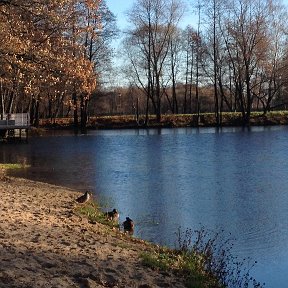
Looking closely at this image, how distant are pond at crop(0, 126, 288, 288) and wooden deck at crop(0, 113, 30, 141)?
755 cm

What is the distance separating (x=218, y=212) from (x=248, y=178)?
625cm

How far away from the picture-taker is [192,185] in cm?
1798

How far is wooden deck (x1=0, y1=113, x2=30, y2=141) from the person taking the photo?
41.4m

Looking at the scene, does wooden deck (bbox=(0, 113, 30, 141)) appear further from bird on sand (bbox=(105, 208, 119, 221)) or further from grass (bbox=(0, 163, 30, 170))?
bird on sand (bbox=(105, 208, 119, 221))

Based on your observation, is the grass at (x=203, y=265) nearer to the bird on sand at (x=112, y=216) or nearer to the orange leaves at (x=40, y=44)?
the bird on sand at (x=112, y=216)

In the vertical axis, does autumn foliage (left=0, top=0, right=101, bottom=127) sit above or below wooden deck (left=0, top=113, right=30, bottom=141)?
above

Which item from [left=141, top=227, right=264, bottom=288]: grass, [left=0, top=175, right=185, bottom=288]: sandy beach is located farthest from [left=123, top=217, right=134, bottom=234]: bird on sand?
[left=141, top=227, right=264, bottom=288]: grass

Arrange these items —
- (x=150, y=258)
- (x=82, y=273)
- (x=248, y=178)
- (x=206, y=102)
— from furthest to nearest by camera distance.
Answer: (x=206, y=102) < (x=248, y=178) < (x=150, y=258) < (x=82, y=273)

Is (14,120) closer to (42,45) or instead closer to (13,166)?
(13,166)

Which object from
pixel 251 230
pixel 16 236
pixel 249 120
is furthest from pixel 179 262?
pixel 249 120

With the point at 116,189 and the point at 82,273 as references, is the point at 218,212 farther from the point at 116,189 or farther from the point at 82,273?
the point at 82,273

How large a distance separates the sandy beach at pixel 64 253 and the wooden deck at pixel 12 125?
30752mm

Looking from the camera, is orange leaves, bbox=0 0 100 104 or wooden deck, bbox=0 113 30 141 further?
wooden deck, bbox=0 113 30 141

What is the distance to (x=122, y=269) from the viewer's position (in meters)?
7.37
